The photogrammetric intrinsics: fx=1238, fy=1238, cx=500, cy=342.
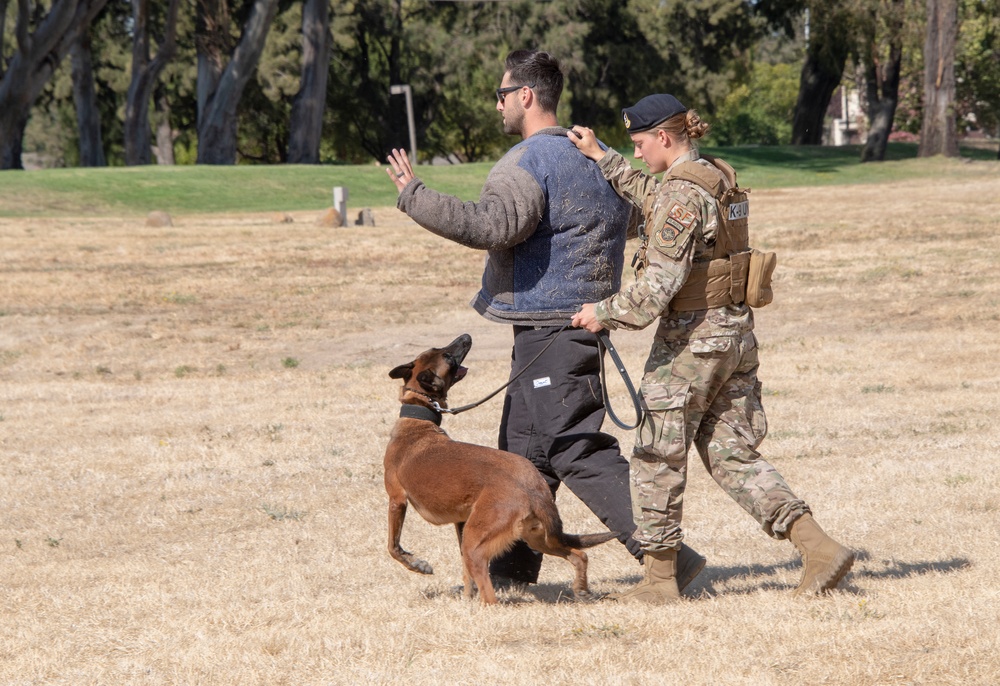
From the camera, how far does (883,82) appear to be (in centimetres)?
4241

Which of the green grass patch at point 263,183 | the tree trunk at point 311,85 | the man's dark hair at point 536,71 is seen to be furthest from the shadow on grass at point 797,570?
the tree trunk at point 311,85

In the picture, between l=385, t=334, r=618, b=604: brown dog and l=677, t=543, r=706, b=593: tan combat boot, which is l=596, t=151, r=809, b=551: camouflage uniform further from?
l=385, t=334, r=618, b=604: brown dog

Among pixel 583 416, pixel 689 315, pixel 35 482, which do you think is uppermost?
pixel 689 315

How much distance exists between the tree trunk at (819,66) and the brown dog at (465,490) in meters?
36.3

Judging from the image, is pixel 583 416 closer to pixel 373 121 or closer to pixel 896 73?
pixel 896 73

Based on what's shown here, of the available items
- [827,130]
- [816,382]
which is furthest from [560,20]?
[827,130]

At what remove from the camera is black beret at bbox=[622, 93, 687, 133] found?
15.2 ft

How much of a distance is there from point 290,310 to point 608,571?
10.7 m

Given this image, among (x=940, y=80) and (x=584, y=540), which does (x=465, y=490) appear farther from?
(x=940, y=80)

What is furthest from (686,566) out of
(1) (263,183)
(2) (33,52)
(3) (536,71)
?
(2) (33,52)

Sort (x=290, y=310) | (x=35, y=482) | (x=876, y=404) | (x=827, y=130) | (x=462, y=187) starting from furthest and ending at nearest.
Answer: (x=827, y=130) → (x=462, y=187) → (x=290, y=310) → (x=876, y=404) → (x=35, y=482)

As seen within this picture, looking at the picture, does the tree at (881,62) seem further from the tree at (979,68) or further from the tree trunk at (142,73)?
the tree trunk at (142,73)

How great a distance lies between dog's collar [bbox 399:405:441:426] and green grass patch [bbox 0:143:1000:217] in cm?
2291

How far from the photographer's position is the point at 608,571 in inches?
227
